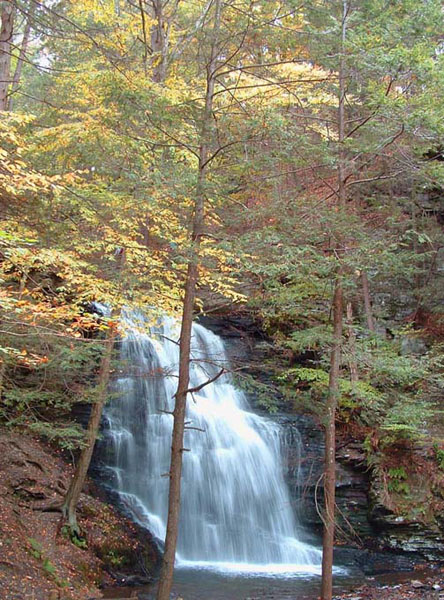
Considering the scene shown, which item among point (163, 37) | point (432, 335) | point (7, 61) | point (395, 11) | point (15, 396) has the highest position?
point (163, 37)

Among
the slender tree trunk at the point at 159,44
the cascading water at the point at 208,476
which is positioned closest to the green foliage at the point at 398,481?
the cascading water at the point at 208,476

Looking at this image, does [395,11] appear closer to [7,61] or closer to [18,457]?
[7,61]

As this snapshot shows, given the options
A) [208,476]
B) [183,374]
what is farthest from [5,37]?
[208,476]

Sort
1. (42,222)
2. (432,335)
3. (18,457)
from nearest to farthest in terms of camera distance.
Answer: (42,222) → (18,457) → (432,335)

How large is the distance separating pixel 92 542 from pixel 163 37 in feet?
33.4

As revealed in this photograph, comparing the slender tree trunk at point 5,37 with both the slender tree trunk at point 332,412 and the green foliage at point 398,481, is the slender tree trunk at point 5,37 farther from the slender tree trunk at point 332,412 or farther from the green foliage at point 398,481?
the green foliage at point 398,481

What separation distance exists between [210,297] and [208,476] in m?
4.44

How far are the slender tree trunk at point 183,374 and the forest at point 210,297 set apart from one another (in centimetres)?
4

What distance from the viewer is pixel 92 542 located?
29.2 feet

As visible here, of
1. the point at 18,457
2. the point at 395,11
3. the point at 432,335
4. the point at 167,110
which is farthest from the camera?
the point at 432,335

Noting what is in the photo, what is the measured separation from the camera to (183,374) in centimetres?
696

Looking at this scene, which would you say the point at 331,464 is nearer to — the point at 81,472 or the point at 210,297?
the point at 81,472

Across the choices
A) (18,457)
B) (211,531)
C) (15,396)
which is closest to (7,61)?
(15,396)

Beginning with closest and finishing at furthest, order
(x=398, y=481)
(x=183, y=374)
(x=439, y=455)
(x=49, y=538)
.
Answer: (x=183, y=374) < (x=49, y=538) < (x=398, y=481) < (x=439, y=455)
